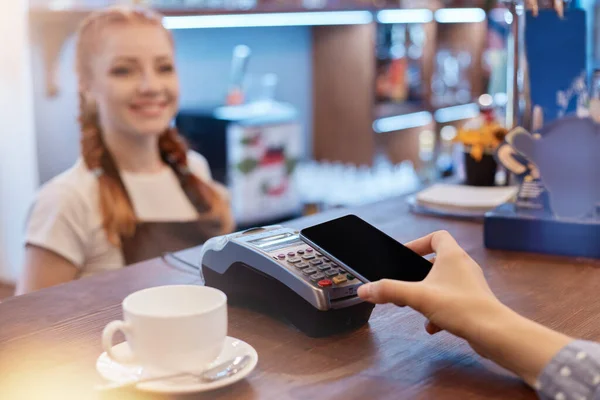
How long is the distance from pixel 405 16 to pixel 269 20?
1.04 meters

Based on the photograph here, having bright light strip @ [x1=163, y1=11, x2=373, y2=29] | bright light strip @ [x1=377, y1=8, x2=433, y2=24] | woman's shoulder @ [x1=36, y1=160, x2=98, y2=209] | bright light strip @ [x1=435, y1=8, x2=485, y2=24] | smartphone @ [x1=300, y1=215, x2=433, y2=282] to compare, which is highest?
bright light strip @ [x1=435, y1=8, x2=485, y2=24]

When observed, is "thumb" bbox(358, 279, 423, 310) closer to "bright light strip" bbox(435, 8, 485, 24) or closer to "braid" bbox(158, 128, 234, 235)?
"braid" bbox(158, 128, 234, 235)

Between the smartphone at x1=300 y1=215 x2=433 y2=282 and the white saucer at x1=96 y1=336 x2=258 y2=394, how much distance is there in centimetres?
17

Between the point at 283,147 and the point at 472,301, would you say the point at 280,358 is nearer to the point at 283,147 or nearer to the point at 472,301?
the point at 472,301

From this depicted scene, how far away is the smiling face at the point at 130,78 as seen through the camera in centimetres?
219

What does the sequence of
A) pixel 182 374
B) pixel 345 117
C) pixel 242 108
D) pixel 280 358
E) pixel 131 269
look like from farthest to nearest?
1. pixel 345 117
2. pixel 242 108
3. pixel 131 269
4. pixel 280 358
5. pixel 182 374

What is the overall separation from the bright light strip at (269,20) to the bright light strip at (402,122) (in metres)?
0.62

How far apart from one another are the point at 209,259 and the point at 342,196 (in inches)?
94.0

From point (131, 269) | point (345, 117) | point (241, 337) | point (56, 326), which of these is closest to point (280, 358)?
point (241, 337)

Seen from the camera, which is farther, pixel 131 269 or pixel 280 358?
pixel 131 269

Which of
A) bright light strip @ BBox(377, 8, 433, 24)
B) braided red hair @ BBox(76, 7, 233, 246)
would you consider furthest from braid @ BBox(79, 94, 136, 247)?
bright light strip @ BBox(377, 8, 433, 24)

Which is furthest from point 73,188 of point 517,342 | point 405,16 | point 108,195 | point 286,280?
point 405,16

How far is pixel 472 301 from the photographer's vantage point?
88 centimetres

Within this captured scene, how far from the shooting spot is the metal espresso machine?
100 cm
